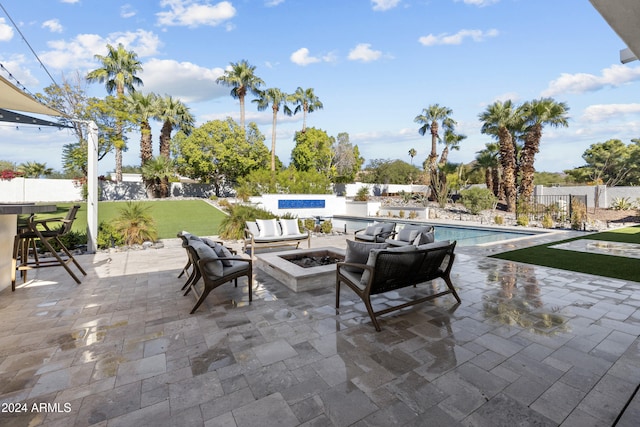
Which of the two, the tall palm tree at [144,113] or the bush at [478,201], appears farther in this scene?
the tall palm tree at [144,113]

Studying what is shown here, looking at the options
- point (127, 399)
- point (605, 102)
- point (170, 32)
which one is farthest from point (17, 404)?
point (605, 102)

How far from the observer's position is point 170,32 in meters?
11.2

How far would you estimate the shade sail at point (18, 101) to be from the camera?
158 inches

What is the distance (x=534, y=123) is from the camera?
53.5ft

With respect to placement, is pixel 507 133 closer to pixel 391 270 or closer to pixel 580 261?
pixel 580 261

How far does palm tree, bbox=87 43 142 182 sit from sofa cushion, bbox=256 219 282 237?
59.5ft

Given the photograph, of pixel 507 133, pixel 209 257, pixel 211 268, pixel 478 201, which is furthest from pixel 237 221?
pixel 507 133

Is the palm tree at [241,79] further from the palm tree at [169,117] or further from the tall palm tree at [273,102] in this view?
the palm tree at [169,117]

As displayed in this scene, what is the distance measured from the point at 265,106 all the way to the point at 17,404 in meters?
29.7

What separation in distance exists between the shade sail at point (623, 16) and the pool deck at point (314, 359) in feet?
8.83

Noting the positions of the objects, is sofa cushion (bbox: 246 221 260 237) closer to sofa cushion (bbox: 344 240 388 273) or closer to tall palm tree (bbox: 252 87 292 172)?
sofa cushion (bbox: 344 240 388 273)

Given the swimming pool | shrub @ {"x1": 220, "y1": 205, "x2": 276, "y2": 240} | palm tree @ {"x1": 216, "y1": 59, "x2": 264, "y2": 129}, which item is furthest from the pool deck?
palm tree @ {"x1": 216, "y1": 59, "x2": 264, "y2": 129}

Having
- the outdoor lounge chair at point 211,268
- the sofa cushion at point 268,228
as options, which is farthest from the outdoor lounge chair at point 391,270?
the sofa cushion at point 268,228

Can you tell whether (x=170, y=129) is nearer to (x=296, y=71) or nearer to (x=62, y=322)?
(x=296, y=71)
